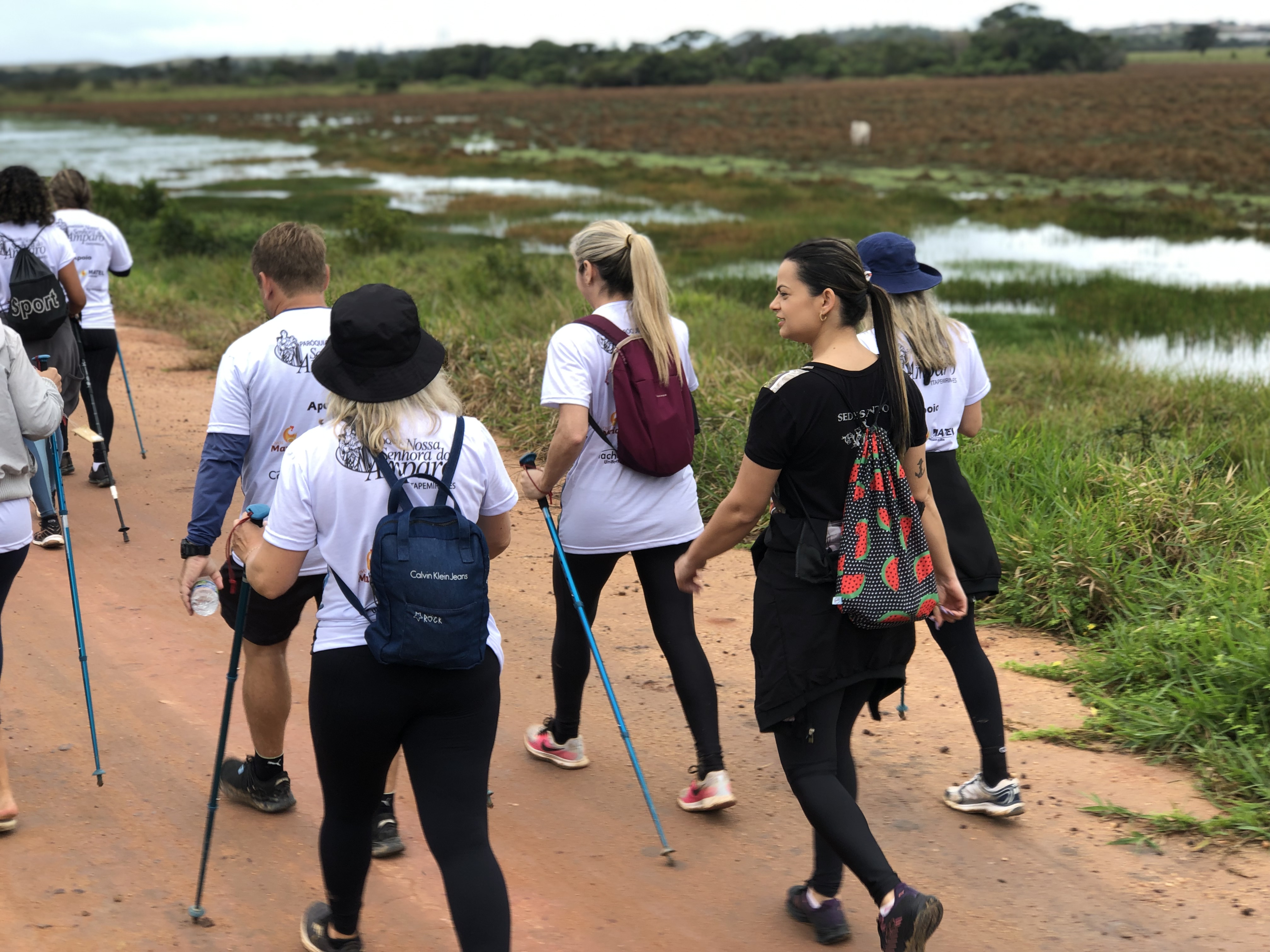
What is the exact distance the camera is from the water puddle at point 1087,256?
19.3 m

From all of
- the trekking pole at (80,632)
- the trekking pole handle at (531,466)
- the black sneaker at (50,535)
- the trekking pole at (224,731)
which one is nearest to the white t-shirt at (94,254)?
the black sneaker at (50,535)

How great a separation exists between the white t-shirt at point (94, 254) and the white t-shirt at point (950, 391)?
5468 mm

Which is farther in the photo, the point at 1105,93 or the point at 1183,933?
the point at 1105,93

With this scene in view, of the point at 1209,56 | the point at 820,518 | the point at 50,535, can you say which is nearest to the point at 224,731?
the point at 820,518

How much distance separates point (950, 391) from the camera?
3.91m

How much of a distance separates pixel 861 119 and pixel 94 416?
56480 mm

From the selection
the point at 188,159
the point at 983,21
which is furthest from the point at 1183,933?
the point at 983,21

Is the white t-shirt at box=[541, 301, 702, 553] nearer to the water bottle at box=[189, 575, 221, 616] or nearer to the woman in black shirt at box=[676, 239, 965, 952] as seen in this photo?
the woman in black shirt at box=[676, 239, 965, 952]

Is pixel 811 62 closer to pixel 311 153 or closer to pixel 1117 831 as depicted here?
pixel 311 153

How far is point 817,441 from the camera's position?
302cm

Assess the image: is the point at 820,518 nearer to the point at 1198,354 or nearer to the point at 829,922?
the point at 829,922

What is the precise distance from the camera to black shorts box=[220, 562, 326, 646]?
141 inches

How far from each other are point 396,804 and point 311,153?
52.7 meters

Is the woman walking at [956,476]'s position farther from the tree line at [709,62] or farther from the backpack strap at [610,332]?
the tree line at [709,62]
